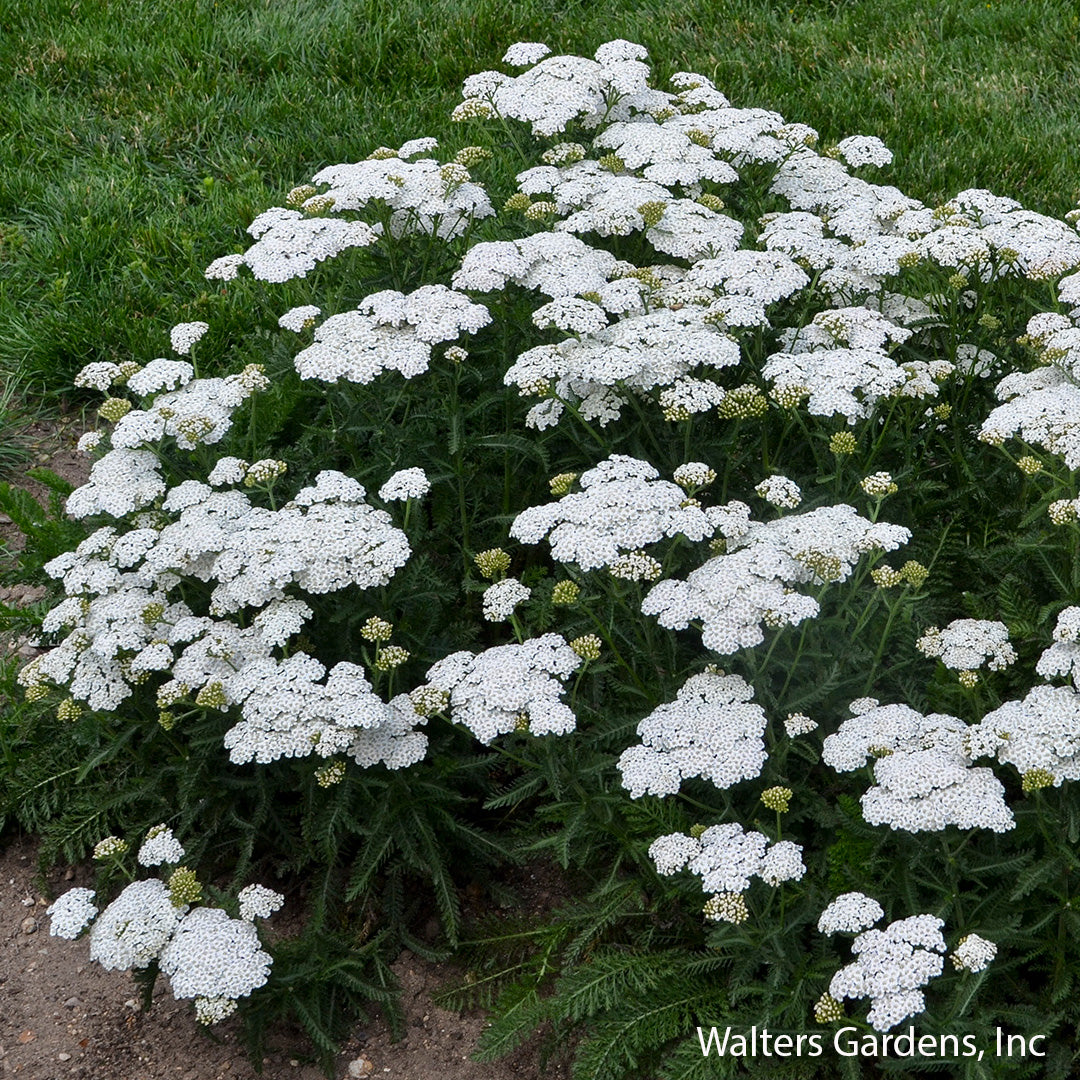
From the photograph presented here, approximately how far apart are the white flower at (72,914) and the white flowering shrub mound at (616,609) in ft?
0.03

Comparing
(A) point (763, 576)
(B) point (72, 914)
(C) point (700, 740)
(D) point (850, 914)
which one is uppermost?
(A) point (763, 576)

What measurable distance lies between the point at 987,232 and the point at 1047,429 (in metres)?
0.92

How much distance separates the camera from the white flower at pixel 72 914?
2.95 metres

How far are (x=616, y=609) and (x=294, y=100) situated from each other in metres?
4.33

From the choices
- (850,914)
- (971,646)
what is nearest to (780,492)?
(971,646)

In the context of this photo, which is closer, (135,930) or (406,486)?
(135,930)

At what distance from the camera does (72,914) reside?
296cm

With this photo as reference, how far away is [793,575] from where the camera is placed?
3.03 metres

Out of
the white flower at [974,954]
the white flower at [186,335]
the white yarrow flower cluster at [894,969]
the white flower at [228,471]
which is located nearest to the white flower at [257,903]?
the white flower at [228,471]

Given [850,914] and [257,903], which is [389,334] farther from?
[850,914]

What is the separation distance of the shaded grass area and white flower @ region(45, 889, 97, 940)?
9.25 ft

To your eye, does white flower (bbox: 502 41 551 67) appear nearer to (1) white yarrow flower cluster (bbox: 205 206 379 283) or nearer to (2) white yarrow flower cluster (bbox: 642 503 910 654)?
(1) white yarrow flower cluster (bbox: 205 206 379 283)

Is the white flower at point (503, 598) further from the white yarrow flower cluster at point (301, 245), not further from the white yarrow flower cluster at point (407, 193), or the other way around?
the white yarrow flower cluster at point (407, 193)

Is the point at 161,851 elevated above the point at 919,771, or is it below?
below
